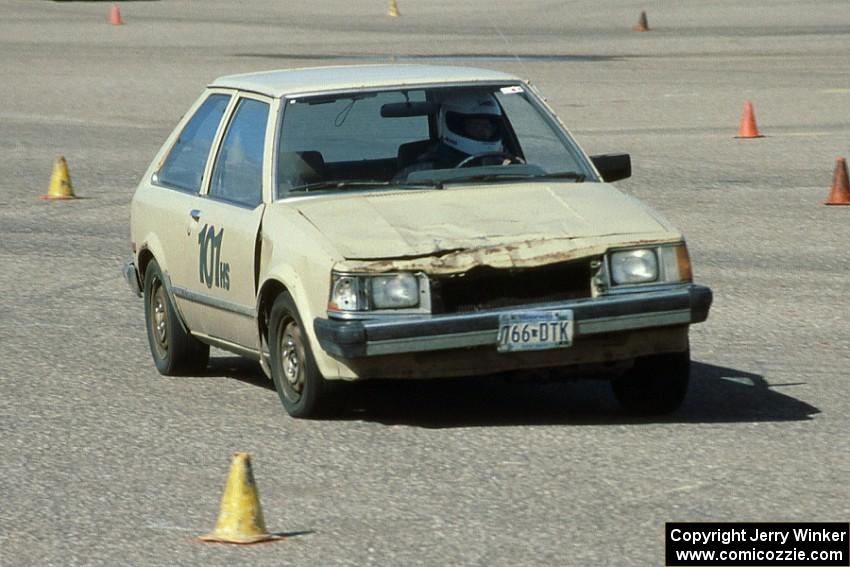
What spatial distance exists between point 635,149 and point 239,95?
11.3m

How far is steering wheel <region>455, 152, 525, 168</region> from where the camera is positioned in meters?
8.72

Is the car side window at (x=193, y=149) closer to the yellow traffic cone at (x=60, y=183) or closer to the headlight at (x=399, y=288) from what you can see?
the headlight at (x=399, y=288)

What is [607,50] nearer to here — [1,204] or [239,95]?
[1,204]

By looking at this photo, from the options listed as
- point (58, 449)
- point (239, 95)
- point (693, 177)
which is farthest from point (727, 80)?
point (58, 449)

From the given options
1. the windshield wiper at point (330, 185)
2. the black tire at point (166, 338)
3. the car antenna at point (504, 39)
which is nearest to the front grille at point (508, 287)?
the windshield wiper at point (330, 185)

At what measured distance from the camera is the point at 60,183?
1711cm

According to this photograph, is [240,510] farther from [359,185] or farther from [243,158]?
[243,158]

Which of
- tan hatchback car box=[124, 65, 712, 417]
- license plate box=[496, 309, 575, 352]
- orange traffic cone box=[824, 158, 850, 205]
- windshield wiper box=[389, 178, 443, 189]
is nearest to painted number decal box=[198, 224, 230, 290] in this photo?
tan hatchback car box=[124, 65, 712, 417]

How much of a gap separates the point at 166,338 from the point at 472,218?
7.76ft

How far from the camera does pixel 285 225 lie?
807cm

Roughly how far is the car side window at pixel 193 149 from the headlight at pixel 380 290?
1.89 metres

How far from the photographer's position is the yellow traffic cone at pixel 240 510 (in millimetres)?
6000

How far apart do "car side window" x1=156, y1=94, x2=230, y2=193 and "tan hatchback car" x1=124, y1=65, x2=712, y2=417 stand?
13 millimetres

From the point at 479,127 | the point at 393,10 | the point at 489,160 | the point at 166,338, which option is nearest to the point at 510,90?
the point at 479,127
